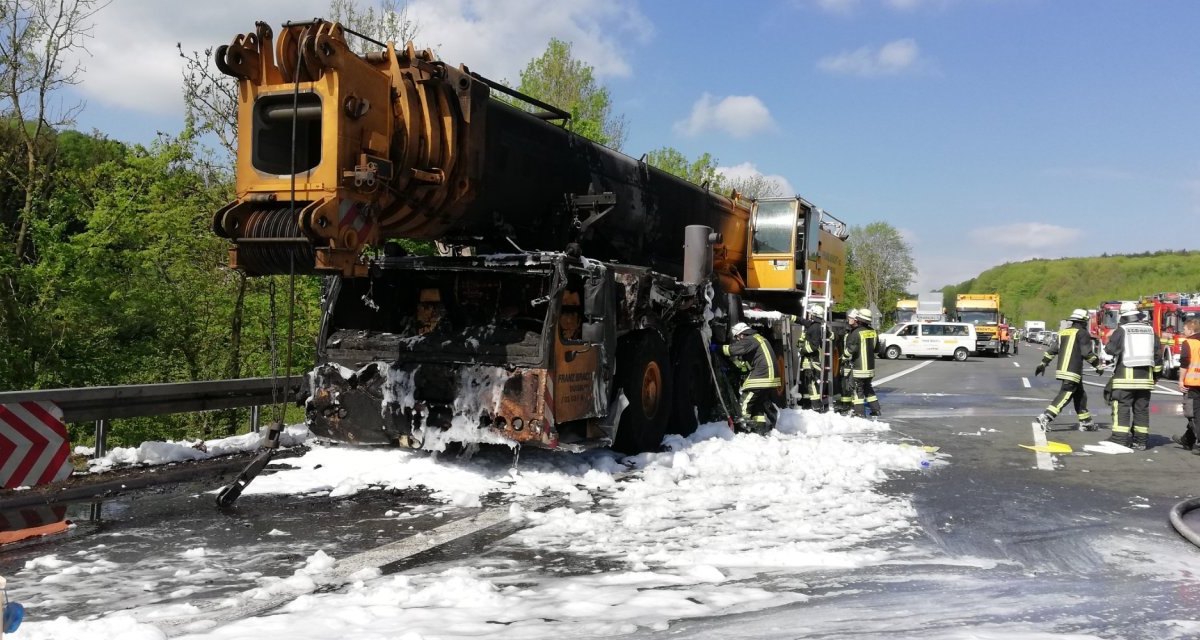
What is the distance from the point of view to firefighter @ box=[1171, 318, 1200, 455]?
9.73m

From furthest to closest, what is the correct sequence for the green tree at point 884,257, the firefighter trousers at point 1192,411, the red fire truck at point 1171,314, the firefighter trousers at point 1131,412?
the green tree at point 884,257 → the red fire truck at point 1171,314 → the firefighter trousers at point 1131,412 → the firefighter trousers at point 1192,411

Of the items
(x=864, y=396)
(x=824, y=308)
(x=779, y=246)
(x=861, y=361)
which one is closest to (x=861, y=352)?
(x=861, y=361)

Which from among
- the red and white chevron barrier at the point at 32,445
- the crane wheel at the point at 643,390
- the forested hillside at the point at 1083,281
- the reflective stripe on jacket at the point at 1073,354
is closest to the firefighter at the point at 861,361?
the reflective stripe on jacket at the point at 1073,354

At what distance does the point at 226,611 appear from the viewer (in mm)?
3814

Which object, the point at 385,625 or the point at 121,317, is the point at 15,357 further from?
the point at 385,625

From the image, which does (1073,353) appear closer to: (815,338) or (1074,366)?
(1074,366)

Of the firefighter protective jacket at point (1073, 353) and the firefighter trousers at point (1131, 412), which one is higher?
the firefighter protective jacket at point (1073, 353)

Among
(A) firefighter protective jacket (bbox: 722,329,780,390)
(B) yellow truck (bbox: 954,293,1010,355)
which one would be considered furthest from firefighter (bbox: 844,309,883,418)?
(B) yellow truck (bbox: 954,293,1010,355)

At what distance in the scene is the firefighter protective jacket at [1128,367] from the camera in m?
10.3

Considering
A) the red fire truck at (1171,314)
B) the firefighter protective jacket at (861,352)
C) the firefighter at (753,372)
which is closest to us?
the firefighter at (753,372)

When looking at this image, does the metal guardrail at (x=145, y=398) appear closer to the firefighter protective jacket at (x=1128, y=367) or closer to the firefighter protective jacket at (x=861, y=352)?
the firefighter protective jacket at (x=861, y=352)

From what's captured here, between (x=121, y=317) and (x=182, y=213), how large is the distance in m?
2.15

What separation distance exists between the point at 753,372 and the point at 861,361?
362 cm

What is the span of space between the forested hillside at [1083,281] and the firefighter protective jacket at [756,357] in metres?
129
